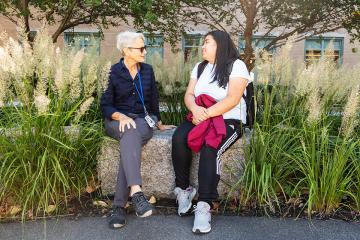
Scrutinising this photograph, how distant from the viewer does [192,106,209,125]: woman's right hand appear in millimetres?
3719

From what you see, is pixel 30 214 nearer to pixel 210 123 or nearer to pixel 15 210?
pixel 15 210

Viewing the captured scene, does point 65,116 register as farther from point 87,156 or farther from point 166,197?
point 166,197

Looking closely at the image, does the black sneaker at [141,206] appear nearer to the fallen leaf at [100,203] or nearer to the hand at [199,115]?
the fallen leaf at [100,203]

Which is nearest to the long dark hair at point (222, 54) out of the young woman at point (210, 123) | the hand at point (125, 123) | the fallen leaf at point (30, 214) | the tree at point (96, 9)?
the young woman at point (210, 123)

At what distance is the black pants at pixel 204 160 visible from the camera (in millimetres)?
3486

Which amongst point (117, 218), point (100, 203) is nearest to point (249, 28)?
point (100, 203)

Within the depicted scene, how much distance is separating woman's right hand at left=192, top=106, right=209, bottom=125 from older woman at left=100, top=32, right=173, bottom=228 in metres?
0.41

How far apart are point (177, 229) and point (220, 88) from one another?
Result: 1.36 m

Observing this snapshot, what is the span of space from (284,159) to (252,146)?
0.98 feet

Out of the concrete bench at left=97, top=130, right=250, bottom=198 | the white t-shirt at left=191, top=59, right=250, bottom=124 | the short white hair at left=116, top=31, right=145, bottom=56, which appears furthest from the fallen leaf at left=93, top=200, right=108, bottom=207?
the short white hair at left=116, top=31, right=145, bottom=56

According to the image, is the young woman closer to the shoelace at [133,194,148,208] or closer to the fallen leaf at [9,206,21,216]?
the shoelace at [133,194,148,208]

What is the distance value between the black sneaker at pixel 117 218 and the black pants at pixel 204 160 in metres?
0.59

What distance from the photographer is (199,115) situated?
148 inches

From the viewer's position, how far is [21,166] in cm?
349
